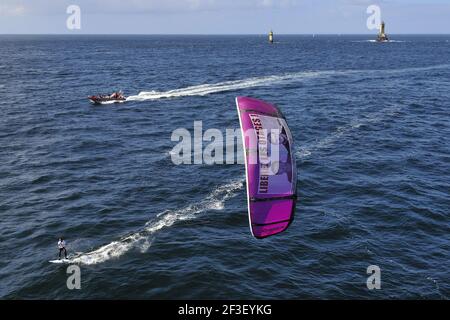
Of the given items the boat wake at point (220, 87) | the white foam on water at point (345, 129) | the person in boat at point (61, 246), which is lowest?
the person in boat at point (61, 246)

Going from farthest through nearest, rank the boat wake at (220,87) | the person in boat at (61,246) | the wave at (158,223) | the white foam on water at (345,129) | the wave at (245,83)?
1. the wave at (245,83)
2. the boat wake at (220,87)
3. the white foam on water at (345,129)
4. the wave at (158,223)
5. the person in boat at (61,246)

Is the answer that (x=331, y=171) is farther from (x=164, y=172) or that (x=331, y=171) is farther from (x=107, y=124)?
(x=107, y=124)

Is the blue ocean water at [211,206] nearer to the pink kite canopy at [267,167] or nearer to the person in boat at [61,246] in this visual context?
the person in boat at [61,246]

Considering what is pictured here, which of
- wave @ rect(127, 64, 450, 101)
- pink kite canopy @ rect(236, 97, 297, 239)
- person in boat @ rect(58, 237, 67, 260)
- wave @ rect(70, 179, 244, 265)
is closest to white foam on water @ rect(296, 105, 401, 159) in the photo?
wave @ rect(70, 179, 244, 265)

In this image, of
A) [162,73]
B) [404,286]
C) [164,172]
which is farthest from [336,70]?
[404,286]

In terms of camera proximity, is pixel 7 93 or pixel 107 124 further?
pixel 7 93

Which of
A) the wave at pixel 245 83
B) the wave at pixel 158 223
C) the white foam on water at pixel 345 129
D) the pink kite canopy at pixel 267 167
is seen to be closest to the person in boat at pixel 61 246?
the wave at pixel 158 223
